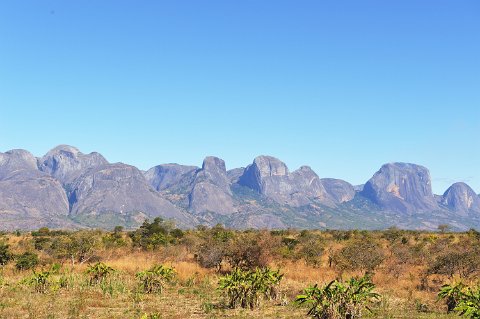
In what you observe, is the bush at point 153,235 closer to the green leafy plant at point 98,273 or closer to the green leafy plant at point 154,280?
the green leafy plant at point 98,273

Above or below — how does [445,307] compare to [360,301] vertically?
below

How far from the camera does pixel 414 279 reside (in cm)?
2891

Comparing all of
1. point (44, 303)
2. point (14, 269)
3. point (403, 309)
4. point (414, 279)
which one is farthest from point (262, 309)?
point (14, 269)

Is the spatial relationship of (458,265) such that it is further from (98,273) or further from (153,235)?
(153,235)

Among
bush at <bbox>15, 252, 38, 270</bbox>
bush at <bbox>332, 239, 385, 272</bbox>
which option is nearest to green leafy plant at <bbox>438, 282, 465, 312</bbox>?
bush at <bbox>332, 239, 385, 272</bbox>

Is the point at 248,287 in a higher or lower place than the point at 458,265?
higher

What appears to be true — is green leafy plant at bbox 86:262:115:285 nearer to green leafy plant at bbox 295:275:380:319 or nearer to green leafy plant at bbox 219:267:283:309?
green leafy plant at bbox 219:267:283:309

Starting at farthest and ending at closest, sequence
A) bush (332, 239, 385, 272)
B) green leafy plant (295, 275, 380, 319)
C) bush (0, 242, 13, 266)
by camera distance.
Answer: bush (0, 242, 13, 266) → bush (332, 239, 385, 272) → green leafy plant (295, 275, 380, 319)

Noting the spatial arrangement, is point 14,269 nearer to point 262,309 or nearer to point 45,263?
point 45,263

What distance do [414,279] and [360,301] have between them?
15042mm

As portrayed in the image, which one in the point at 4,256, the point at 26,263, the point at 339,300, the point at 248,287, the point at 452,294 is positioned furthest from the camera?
the point at 4,256

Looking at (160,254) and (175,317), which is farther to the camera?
(160,254)

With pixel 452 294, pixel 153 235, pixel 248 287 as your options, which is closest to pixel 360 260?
pixel 452 294

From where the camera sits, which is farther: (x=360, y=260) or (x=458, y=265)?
(x=360, y=260)
